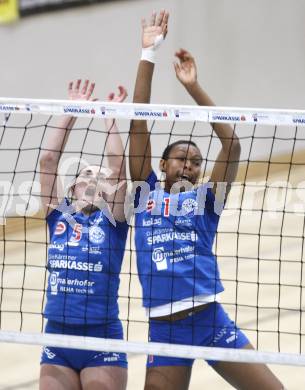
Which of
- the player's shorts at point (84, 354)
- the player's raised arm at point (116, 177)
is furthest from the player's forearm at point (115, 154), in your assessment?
the player's shorts at point (84, 354)

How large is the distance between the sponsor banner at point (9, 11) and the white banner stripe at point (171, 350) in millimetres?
5578

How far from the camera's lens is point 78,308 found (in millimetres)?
4438

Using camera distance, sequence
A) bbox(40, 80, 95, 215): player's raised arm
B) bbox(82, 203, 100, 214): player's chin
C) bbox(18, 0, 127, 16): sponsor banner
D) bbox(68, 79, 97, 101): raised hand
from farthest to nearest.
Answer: bbox(18, 0, 127, 16): sponsor banner
bbox(68, 79, 97, 101): raised hand
bbox(40, 80, 95, 215): player's raised arm
bbox(82, 203, 100, 214): player's chin

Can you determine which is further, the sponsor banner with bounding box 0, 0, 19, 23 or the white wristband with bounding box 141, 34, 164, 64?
the sponsor banner with bounding box 0, 0, 19, 23

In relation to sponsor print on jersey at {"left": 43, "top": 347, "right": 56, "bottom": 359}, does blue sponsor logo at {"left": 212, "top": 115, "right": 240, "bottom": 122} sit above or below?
above

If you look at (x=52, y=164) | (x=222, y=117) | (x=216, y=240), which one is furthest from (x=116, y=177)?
(x=216, y=240)

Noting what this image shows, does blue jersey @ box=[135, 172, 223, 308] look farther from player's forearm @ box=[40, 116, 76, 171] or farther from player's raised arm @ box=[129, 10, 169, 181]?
player's forearm @ box=[40, 116, 76, 171]

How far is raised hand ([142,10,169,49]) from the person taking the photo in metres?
4.70

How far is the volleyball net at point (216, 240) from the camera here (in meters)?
4.48

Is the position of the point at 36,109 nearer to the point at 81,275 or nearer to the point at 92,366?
the point at 81,275

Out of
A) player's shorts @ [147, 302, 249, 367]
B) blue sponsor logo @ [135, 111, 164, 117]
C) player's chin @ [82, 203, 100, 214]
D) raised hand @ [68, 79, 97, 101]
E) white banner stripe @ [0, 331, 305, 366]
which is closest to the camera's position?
white banner stripe @ [0, 331, 305, 366]

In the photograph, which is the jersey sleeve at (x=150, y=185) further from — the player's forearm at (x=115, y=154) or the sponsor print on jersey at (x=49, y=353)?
the sponsor print on jersey at (x=49, y=353)

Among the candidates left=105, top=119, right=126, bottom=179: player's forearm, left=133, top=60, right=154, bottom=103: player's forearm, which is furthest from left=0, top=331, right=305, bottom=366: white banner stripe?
left=133, top=60, right=154, bottom=103: player's forearm

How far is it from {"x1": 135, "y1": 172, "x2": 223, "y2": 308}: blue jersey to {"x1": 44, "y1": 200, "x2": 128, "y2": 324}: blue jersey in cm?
13
